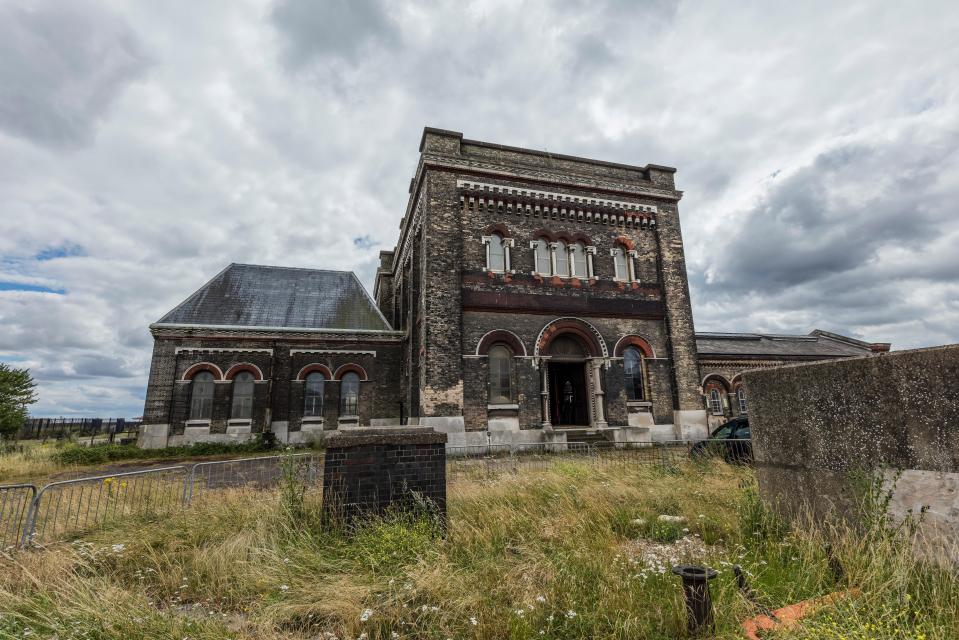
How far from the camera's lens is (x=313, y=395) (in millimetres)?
19031

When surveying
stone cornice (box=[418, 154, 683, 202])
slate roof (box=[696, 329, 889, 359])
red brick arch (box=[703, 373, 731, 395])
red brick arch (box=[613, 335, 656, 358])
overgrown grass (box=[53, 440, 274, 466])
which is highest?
stone cornice (box=[418, 154, 683, 202])

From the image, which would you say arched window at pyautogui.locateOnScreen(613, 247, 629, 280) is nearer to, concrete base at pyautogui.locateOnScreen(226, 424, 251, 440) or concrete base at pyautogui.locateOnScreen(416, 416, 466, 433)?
concrete base at pyautogui.locateOnScreen(416, 416, 466, 433)

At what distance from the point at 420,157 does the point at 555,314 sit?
8.28 m

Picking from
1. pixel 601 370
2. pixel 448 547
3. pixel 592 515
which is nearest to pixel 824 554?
pixel 592 515

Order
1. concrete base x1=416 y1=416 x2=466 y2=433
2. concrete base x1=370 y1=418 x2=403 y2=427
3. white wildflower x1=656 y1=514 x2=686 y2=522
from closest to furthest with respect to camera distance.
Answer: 1. white wildflower x1=656 y1=514 x2=686 y2=522
2. concrete base x1=416 y1=416 x2=466 y2=433
3. concrete base x1=370 y1=418 x2=403 y2=427

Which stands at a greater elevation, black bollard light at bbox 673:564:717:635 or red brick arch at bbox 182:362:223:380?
red brick arch at bbox 182:362:223:380

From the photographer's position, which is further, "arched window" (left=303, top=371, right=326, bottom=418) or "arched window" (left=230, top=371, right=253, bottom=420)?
"arched window" (left=303, top=371, right=326, bottom=418)

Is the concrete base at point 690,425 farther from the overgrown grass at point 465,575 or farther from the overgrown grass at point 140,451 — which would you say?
the overgrown grass at point 140,451

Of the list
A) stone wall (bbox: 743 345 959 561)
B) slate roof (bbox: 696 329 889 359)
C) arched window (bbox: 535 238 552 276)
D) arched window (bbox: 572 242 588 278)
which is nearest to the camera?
stone wall (bbox: 743 345 959 561)

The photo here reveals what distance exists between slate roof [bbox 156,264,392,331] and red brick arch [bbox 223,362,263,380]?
173 centimetres

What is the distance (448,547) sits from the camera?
4473mm

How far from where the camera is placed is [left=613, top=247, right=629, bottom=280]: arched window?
18.1 metres

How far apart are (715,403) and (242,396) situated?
22.2m

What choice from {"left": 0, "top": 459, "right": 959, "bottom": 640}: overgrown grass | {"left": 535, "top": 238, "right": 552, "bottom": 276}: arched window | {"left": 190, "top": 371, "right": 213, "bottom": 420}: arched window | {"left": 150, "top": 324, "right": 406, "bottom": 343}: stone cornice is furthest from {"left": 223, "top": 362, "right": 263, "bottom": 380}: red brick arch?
{"left": 0, "top": 459, "right": 959, "bottom": 640}: overgrown grass
